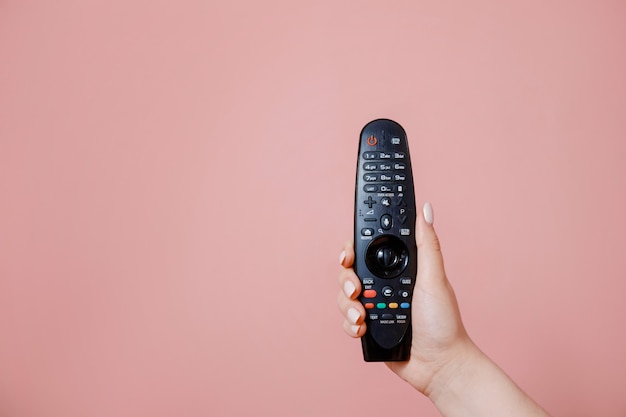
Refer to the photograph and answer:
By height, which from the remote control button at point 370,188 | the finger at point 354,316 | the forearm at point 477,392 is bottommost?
the forearm at point 477,392

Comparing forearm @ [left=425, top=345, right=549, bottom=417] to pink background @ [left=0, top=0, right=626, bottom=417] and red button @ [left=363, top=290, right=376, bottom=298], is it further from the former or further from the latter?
pink background @ [left=0, top=0, right=626, bottom=417]

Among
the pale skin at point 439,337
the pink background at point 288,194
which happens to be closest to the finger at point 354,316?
the pale skin at point 439,337

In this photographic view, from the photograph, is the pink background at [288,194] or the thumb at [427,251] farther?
the pink background at [288,194]

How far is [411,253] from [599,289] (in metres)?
0.57

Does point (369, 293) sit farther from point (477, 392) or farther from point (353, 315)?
point (477, 392)

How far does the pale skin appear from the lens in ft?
2.39

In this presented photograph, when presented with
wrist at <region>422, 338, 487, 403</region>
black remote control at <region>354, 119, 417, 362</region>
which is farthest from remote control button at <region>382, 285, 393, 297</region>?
wrist at <region>422, 338, 487, 403</region>

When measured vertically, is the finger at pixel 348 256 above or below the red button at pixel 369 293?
above

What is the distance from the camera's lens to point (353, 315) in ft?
2.39

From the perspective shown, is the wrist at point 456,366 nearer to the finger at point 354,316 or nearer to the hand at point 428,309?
the hand at point 428,309

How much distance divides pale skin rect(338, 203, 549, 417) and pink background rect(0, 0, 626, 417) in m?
0.32

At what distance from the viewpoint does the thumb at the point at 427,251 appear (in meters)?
0.74

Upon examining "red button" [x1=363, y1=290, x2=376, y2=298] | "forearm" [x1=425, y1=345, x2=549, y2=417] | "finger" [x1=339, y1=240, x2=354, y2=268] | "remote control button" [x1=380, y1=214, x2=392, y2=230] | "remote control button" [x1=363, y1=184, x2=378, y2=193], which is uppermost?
"remote control button" [x1=363, y1=184, x2=378, y2=193]

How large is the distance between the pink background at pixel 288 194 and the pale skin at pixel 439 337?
318 millimetres
